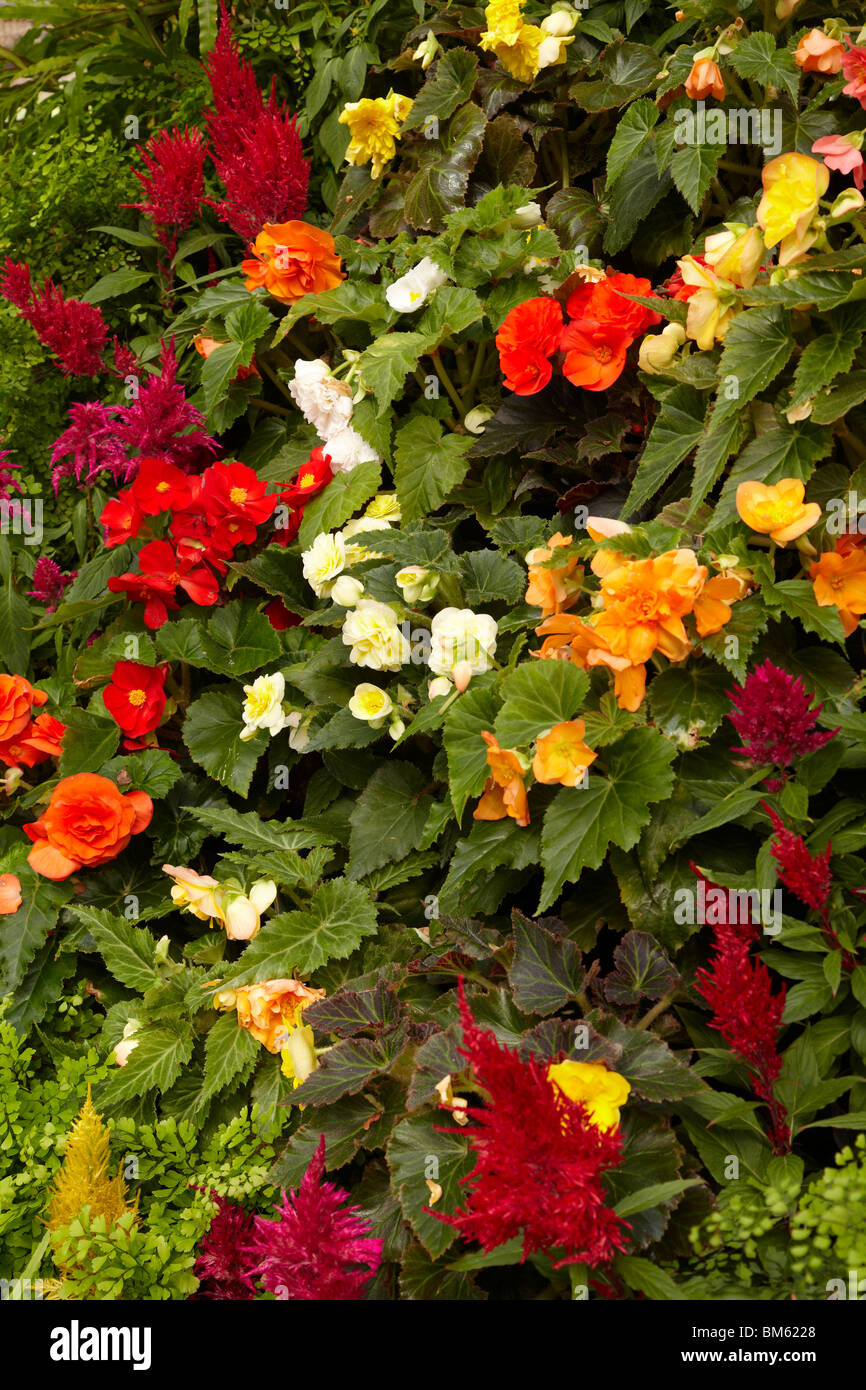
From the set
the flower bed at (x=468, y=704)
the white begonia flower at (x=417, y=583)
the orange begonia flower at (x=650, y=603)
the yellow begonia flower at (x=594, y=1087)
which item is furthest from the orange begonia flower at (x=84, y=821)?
the yellow begonia flower at (x=594, y=1087)

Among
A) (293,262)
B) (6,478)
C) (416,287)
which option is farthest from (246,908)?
(6,478)

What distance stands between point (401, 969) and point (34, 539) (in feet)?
5.29

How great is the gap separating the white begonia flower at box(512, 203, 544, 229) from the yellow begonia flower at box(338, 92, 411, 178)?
0.39 meters

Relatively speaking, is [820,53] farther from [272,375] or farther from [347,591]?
[272,375]

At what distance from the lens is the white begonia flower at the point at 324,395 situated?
226 centimetres

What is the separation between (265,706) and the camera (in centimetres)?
208

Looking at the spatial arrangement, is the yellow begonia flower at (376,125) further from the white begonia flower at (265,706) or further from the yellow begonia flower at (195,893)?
the yellow begonia flower at (195,893)

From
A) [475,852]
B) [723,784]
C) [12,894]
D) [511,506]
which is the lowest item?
[12,894]

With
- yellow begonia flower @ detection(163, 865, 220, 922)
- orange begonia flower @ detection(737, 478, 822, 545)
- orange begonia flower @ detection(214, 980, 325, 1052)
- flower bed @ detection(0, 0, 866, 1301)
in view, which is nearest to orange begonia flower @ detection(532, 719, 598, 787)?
flower bed @ detection(0, 0, 866, 1301)

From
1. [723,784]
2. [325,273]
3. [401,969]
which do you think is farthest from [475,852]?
[325,273]

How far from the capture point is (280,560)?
89.9 inches

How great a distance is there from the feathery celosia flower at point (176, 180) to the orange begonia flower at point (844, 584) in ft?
5.61

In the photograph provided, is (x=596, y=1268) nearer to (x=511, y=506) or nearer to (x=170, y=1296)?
(x=170, y=1296)

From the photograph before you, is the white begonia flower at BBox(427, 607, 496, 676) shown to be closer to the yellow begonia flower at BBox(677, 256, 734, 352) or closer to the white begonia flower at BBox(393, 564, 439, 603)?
the white begonia flower at BBox(393, 564, 439, 603)
